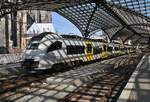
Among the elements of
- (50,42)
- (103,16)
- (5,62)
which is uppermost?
(103,16)

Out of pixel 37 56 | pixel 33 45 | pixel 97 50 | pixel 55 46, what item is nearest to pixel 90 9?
pixel 97 50

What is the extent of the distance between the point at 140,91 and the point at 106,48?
3111cm

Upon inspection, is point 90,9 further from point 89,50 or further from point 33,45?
point 33,45

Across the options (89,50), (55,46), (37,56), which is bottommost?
(89,50)

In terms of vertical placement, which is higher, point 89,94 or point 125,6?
point 125,6

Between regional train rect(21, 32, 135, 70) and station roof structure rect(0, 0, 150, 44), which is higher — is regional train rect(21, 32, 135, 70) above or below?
below

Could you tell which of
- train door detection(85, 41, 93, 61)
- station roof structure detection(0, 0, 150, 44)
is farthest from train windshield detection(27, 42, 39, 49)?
station roof structure detection(0, 0, 150, 44)

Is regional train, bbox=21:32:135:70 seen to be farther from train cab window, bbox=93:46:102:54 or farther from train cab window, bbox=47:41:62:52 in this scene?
train cab window, bbox=93:46:102:54

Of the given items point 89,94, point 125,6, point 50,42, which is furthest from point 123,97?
point 125,6

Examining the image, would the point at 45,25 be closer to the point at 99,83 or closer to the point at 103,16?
the point at 103,16

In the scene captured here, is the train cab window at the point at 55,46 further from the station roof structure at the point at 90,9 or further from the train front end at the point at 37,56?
the station roof structure at the point at 90,9

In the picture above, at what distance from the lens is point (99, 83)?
55.2 ft

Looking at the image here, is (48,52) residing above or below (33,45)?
below

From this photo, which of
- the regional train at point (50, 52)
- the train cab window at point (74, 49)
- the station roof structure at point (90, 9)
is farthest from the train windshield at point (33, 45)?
the station roof structure at point (90, 9)
